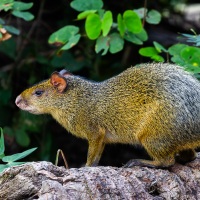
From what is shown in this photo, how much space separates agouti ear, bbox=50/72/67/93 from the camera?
548 centimetres

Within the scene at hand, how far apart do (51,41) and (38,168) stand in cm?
260

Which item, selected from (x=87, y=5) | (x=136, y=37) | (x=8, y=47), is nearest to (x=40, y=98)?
(x=87, y=5)

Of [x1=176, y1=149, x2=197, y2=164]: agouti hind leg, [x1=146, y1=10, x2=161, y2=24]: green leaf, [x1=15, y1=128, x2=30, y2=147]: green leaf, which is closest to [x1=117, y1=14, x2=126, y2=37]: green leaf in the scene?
[x1=146, y1=10, x2=161, y2=24]: green leaf

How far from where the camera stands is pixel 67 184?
12.1 ft

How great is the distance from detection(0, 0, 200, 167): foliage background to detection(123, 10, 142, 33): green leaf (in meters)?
1.45

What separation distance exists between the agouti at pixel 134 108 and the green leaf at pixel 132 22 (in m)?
0.73

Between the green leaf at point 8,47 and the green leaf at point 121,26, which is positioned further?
the green leaf at point 8,47

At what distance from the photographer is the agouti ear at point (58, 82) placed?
548 centimetres

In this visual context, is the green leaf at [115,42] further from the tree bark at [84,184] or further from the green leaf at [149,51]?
the tree bark at [84,184]

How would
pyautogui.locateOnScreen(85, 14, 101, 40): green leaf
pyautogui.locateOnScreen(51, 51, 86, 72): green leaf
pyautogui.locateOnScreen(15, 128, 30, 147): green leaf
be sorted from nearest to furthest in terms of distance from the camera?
pyautogui.locateOnScreen(85, 14, 101, 40): green leaf → pyautogui.locateOnScreen(15, 128, 30, 147): green leaf → pyautogui.locateOnScreen(51, 51, 86, 72): green leaf

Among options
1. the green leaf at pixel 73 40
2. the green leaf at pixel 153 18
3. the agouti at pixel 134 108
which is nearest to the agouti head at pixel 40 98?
the agouti at pixel 134 108

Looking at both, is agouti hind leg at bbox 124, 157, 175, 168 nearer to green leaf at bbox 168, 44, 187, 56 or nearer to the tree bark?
the tree bark

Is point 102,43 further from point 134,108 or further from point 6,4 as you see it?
point 134,108

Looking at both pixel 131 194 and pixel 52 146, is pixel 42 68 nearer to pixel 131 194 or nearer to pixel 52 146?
pixel 52 146
